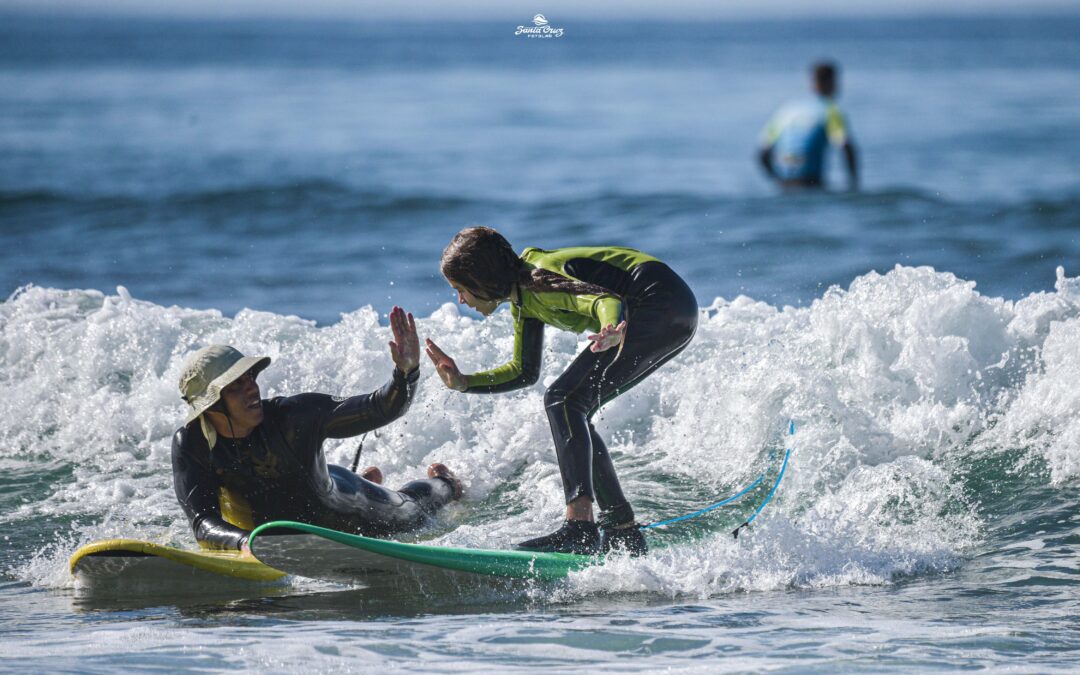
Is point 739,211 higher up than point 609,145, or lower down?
lower down

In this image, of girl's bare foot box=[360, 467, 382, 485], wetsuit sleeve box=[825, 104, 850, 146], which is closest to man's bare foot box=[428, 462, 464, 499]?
girl's bare foot box=[360, 467, 382, 485]

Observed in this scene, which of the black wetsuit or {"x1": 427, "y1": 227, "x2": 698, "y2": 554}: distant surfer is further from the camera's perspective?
the black wetsuit

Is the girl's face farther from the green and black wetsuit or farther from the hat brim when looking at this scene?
the hat brim

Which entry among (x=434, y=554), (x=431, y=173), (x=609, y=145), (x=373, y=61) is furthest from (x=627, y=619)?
(x=373, y=61)

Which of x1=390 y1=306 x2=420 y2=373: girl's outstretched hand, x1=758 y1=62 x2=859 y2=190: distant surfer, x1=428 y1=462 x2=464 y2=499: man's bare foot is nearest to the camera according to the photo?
x1=390 y1=306 x2=420 y2=373: girl's outstretched hand

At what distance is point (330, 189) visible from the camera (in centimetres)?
2020

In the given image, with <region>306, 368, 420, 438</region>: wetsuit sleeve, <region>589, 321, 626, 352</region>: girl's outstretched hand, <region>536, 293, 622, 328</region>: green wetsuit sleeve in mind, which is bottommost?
<region>306, 368, 420, 438</region>: wetsuit sleeve

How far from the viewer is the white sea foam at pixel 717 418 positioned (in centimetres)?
679

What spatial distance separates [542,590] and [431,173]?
17281 millimetres

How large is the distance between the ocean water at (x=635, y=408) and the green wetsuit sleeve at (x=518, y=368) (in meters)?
0.91

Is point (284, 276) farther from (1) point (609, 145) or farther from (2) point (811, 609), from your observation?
(1) point (609, 145)

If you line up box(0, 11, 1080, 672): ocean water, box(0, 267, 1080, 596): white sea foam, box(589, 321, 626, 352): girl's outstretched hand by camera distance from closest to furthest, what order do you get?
box(589, 321, 626, 352): girl's outstretched hand
box(0, 11, 1080, 672): ocean water
box(0, 267, 1080, 596): white sea foam

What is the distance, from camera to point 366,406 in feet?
19.1

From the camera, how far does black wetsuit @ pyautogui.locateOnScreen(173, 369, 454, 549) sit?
5.84m
